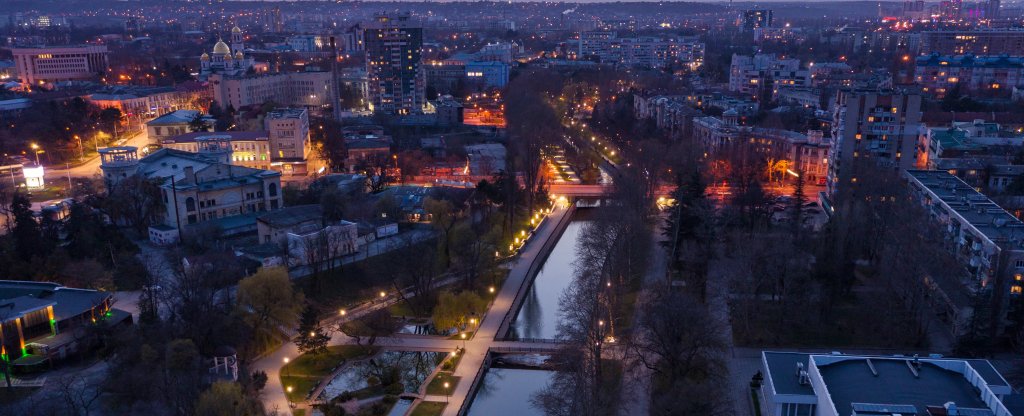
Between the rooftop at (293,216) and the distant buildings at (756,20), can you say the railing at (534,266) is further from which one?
the distant buildings at (756,20)

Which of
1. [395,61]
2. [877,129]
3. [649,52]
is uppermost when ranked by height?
[395,61]

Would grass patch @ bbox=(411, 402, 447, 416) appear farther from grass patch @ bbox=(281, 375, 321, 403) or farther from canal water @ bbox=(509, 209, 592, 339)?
canal water @ bbox=(509, 209, 592, 339)

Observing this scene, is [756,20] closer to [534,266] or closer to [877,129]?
[877,129]

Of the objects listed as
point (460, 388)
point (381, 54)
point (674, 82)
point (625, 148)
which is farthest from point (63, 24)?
point (460, 388)

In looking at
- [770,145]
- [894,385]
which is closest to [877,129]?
[770,145]

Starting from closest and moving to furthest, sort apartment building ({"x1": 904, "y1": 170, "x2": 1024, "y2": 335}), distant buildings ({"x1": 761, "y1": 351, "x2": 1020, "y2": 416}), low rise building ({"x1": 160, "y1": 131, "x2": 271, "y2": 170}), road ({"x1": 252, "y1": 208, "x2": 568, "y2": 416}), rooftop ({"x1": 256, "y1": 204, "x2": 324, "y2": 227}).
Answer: distant buildings ({"x1": 761, "y1": 351, "x2": 1020, "y2": 416}) → road ({"x1": 252, "y1": 208, "x2": 568, "y2": 416}) → apartment building ({"x1": 904, "y1": 170, "x2": 1024, "y2": 335}) → rooftop ({"x1": 256, "y1": 204, "x2": 324, "y2": 227}) → low rise building ({"x1": 160, "y1": 131, "x2": 271, "y2": 170})

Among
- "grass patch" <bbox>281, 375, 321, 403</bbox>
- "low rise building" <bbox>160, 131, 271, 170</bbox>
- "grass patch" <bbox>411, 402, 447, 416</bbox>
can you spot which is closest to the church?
"low rise building" <bbox>160, 131, 271, 170</bbox>
